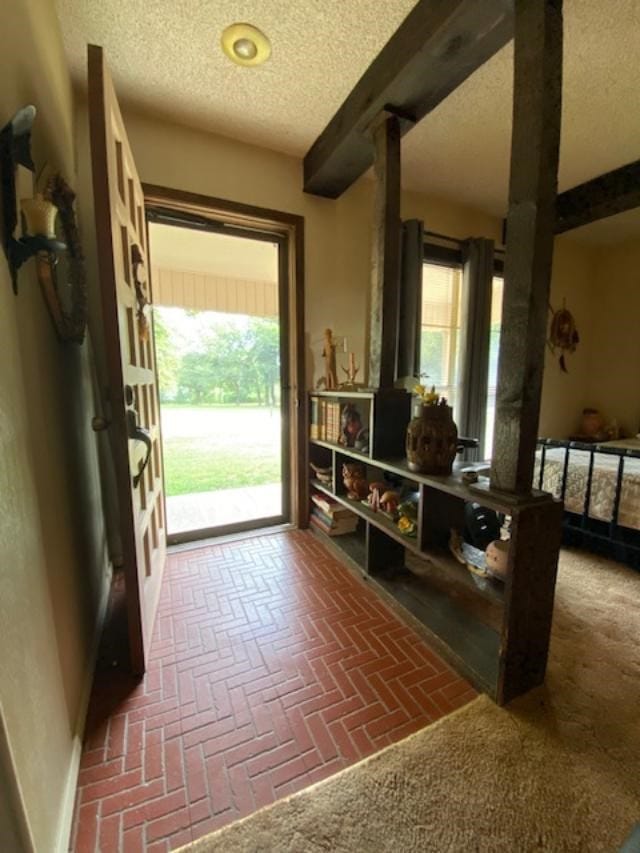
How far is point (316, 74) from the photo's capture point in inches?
67.7

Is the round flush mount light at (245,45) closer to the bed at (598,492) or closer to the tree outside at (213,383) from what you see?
the tree outside at (213,383)

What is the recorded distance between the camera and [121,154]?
1.45m

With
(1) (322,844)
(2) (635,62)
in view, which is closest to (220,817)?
(1) (322,844)

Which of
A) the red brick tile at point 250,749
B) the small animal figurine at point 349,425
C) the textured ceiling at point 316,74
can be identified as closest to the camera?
the red brick tile at point 250,749

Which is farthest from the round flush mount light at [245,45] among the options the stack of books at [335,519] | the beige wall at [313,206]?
the stack of books at [335,519]

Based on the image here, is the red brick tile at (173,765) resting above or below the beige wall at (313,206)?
below

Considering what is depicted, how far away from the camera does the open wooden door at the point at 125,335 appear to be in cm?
116

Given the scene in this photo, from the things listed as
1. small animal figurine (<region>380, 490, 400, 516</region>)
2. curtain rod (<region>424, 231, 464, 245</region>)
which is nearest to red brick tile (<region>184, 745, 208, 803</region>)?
small animal figurine (<region>380, 490, 400, 516</region>)

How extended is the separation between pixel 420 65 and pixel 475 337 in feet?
6.59

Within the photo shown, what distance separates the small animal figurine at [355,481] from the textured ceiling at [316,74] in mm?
2046

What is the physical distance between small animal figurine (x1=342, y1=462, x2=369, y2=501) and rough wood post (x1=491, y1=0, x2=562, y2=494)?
0.96m

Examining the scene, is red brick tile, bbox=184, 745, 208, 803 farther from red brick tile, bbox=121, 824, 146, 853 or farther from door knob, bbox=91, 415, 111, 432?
door knob, bbox=91, 415, 111, 432

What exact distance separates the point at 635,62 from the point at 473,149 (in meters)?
0.81

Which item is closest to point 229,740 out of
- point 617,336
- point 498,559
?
point 498,559
